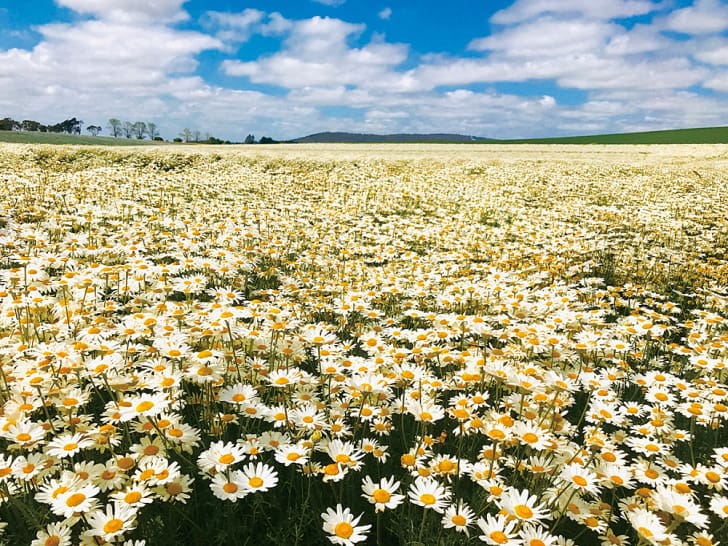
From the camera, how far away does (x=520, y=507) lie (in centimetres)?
221

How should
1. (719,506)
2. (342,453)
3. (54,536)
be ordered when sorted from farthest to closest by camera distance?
(342,453)
(719,506)
(54,536)

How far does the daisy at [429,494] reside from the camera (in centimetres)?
229

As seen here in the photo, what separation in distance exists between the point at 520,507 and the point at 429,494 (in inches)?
18.2

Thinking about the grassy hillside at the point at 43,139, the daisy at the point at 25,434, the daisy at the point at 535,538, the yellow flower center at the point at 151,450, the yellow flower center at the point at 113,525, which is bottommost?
the daisy at the point at 535,538

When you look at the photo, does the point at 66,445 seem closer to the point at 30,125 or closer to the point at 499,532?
the point at 499,532

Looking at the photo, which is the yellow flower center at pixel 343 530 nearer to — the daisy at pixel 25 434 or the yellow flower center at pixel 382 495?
the yellow flower center at pixel 382 495

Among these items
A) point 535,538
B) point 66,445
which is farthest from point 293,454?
point 535,538

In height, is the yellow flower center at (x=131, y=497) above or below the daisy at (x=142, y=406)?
below

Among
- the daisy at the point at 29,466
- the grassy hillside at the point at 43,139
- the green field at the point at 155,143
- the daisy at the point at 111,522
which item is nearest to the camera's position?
the daisy at the point at 111,522

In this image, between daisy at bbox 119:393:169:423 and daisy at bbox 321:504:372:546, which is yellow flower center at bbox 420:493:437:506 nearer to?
daisy at bbox 321:504:372:546

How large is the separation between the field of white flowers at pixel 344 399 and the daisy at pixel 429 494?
1cm

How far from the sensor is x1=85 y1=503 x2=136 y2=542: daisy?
1.95 metres

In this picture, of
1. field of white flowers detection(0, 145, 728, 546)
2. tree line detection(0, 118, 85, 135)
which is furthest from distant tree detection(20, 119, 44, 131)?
field of white flowers detection(0, 145, 728, 546)

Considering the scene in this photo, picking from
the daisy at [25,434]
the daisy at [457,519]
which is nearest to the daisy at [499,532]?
the daisy at [457,519]
